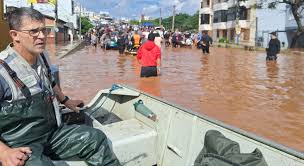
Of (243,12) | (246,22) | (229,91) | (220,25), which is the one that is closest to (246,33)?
(246,22)

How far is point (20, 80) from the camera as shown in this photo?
3217mm

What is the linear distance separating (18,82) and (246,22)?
5925 centimetres

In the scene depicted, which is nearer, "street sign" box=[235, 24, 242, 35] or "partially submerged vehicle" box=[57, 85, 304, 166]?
"partially submerged vehicle" box=[57, 85, 304, 166]

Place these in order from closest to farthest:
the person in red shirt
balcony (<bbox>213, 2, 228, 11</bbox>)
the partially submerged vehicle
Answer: the partially submerged vehicle
the person in red shirt
balcony (<bbox>213, 2, 228, 11</bbox>)

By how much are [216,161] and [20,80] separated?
5.68 feet

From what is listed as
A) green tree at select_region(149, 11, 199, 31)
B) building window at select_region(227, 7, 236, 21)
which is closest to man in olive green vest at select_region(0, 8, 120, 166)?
A: building window at select_region(227, 7, 236, 21)

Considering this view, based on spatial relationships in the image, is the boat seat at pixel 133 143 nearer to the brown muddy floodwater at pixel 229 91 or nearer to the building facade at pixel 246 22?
the brown muddy floodwater at pixel 229 91

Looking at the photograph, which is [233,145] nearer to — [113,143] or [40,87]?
[113,143]

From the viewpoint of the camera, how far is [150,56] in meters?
12.8

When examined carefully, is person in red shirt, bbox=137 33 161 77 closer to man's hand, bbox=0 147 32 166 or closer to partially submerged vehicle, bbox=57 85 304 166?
partially submerged vehicle, bbox=57 85 304 166

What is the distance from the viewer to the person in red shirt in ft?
41.4

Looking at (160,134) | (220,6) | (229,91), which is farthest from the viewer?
(220,6)

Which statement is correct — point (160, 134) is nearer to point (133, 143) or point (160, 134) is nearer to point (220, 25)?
point (133, 143)

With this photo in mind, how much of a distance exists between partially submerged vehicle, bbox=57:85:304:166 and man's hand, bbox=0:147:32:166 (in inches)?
30.6
